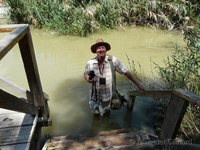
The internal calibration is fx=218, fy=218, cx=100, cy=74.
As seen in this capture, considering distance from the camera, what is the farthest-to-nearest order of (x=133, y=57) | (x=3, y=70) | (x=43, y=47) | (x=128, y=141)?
(x=43, y=47) < (x=133, y=57) < (x=3, y=70) < (x=128, y=141)

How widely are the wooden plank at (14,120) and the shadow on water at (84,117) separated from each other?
114 cm

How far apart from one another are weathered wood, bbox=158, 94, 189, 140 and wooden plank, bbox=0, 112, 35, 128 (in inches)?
64.1

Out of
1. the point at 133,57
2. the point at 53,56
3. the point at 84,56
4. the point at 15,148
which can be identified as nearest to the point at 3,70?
the point at 53,56

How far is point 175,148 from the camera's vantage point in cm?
138

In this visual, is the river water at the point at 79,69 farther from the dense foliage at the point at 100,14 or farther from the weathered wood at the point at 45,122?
the weathered wood at the point at 45,122

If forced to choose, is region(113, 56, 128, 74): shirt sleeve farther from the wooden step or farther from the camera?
the wooden step

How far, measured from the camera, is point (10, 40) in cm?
174

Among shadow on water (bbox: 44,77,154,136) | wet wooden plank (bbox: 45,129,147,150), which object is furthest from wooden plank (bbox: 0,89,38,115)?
shadow on water (bbox: 44,77,154,136)

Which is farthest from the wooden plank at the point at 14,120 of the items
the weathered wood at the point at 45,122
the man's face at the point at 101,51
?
the man's face at the point at 101,51

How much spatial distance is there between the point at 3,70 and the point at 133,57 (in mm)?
3969

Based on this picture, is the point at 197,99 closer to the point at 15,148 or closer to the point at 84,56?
the point at 15,148

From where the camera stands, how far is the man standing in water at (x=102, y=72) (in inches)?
126

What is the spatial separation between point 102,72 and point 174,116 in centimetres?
133

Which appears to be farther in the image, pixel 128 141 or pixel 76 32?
pixel 76 32
